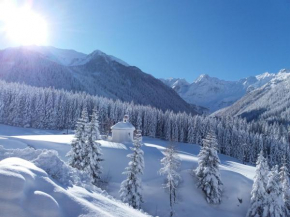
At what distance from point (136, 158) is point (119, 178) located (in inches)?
340

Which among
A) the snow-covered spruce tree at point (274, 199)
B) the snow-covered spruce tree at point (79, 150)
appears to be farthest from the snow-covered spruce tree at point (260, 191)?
the snow-covered spruce tree at point (79, 150)

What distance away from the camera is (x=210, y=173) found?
1299 inches

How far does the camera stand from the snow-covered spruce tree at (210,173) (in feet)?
107

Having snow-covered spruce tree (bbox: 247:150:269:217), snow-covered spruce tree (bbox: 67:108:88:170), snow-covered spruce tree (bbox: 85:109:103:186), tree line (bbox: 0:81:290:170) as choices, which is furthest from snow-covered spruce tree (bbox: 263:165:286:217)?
tree line (bbox: 0:81:290:170)

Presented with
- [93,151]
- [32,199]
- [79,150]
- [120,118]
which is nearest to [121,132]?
[93,151]

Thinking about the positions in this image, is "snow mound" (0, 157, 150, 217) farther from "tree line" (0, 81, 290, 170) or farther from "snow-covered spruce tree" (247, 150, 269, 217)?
"tree line" (0, 81, 290, 170)

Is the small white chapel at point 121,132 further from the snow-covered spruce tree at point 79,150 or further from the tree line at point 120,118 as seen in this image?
the tree line at point 120,118

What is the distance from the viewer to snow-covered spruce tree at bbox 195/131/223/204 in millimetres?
32469

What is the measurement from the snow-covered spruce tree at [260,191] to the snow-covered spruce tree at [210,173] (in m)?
4.56

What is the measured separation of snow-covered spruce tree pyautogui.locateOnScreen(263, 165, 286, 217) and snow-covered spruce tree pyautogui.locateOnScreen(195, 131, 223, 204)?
6203 mm

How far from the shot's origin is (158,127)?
298 feet

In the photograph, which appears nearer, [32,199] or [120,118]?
[32,199]

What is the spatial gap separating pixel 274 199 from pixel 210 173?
822cm

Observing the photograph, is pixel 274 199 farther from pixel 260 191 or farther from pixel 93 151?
pixel 93 151
